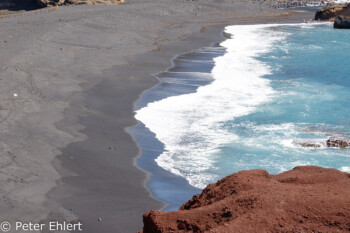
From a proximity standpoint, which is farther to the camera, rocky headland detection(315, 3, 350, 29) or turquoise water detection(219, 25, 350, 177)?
rocky headland detection(315, 3, 350, 29)

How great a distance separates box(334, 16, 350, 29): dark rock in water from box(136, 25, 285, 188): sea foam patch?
58.4 ft

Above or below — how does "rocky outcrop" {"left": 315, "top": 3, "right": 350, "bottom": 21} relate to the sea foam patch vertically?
above

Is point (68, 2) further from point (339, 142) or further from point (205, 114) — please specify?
point (339, 142)

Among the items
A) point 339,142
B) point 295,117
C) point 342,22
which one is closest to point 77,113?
point 295,117

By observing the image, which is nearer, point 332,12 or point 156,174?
point 156,174

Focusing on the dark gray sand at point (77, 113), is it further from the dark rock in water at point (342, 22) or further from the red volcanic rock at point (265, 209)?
the dark rock in water at point (342, 22)

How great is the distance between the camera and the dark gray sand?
35.5ft

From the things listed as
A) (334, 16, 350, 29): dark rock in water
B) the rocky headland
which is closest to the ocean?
(334, 16, 350, 29): dark rock in water

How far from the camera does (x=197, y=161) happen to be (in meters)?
14.2

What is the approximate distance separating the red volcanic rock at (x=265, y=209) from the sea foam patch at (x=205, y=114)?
221 inches

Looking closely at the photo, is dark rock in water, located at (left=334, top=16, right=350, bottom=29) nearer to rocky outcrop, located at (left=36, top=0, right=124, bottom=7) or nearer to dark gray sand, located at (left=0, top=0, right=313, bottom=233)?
dark gray sand, located at (left=0, top=0, right=313, bottom=233)

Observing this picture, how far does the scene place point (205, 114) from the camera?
19.2 m

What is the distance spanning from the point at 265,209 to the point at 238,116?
13.2m

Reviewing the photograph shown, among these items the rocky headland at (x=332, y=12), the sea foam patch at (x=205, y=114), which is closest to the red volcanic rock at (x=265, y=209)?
the sea foam patch at (x=205, y=114)
